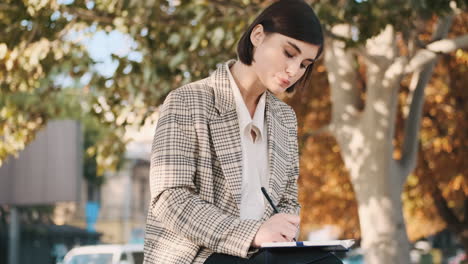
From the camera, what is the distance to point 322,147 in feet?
60.5

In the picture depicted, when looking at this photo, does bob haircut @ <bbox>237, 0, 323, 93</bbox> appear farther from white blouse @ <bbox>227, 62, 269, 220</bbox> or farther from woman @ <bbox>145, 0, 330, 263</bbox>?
white blouse @ <bbox>227, 62, 269, 220</bbox>

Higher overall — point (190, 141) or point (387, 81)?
point (387, 81)

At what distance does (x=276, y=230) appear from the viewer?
2189 millimetres

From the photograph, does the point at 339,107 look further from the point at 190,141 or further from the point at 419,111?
the point at 190,141

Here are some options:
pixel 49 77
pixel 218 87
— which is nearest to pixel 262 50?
pixel 218 87

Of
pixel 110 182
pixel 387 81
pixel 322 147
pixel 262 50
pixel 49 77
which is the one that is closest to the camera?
pixel 262 50

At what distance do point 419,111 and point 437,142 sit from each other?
13.8 feet

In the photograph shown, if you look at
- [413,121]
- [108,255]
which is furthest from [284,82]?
[108,255]

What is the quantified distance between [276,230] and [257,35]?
0.63m

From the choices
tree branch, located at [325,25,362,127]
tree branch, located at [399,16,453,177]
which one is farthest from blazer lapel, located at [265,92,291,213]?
tree branch, located at [399,16,453,177]

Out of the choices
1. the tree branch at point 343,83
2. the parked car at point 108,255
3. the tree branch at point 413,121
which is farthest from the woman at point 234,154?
the parked car at point 108,255

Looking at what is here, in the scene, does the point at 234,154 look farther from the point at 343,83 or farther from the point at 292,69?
the point at 343,83

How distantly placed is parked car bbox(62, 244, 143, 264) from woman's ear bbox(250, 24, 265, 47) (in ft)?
44.2

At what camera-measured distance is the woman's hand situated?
2.18 meters
